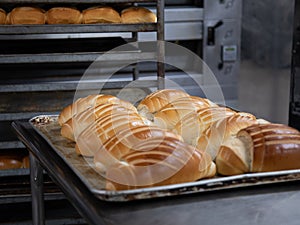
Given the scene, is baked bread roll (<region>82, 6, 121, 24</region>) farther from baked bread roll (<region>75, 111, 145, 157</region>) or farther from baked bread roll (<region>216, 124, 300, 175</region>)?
baked bread roll (<region>216, 124, 300, 175</region>)

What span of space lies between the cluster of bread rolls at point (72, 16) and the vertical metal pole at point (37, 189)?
0.89 metres

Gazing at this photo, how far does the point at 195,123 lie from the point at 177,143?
25 centimetres

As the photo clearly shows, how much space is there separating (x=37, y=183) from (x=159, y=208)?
3.15 ft

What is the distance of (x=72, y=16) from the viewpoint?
2664 mm

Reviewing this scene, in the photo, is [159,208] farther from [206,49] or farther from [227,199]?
[206,49]

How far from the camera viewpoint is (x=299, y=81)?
11.9ft

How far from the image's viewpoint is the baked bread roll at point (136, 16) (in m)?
2.70

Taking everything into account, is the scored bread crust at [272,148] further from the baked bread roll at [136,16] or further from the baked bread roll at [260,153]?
the baked bread roll at [136,16]

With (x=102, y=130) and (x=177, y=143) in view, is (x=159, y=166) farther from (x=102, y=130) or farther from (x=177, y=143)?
(x=102, y=130)

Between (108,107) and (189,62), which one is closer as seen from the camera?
(108,107)

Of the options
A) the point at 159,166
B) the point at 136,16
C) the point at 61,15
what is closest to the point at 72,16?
the point at 61,15

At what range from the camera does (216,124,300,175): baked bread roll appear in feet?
4.26

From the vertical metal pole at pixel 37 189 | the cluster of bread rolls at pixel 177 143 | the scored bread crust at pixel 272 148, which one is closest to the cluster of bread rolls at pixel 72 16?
the vertical metal pole at pixel 37 189

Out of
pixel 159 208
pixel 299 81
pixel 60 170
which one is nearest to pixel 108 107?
pixel 60 170
